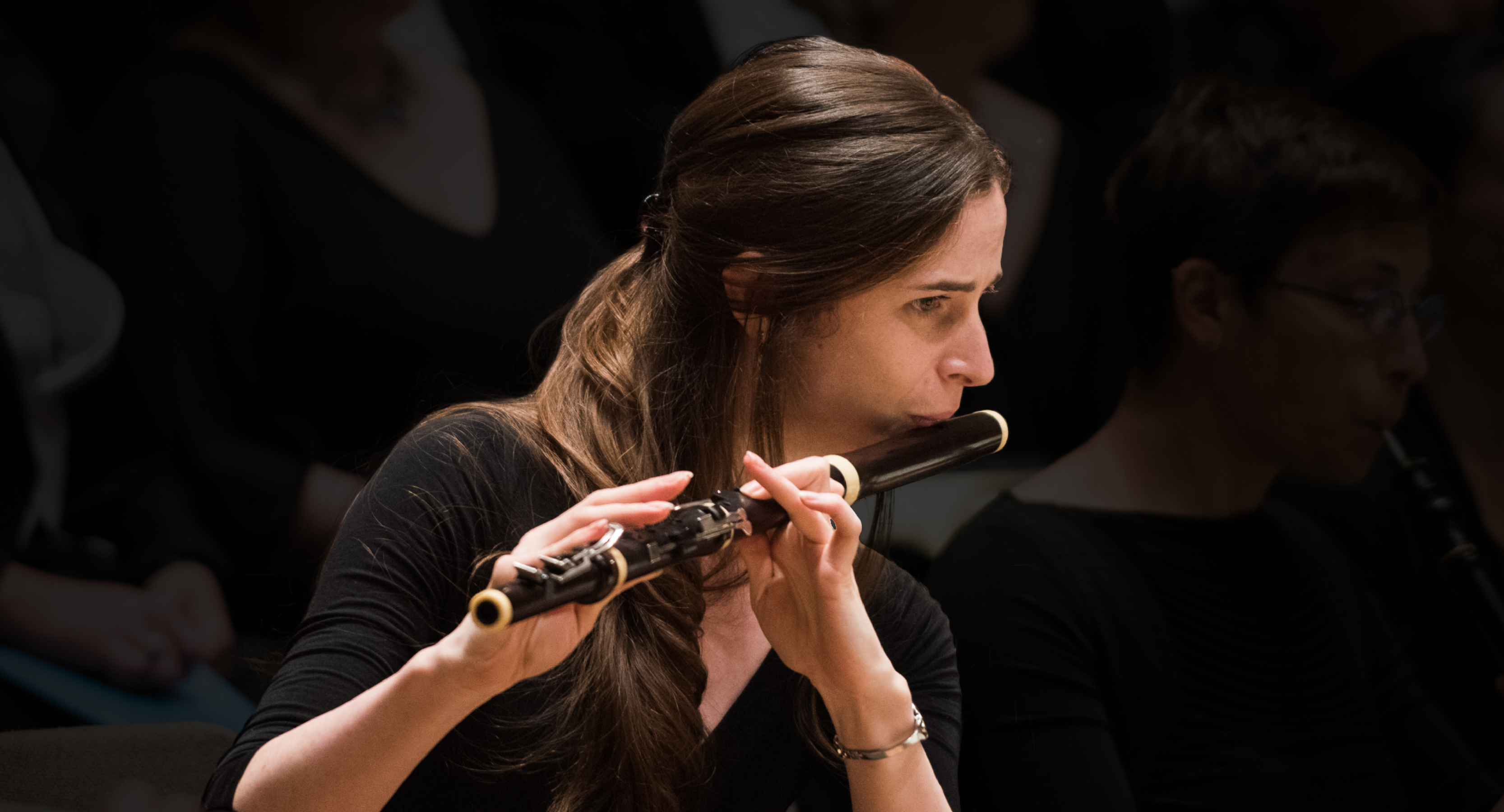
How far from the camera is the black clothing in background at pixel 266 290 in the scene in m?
1.01

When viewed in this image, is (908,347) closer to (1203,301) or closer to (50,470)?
(1203,301)

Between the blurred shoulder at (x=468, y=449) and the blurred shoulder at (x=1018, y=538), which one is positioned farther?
the blurred shoulder at (x=1018, y=538)

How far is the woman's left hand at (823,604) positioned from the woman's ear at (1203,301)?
0.49 meters

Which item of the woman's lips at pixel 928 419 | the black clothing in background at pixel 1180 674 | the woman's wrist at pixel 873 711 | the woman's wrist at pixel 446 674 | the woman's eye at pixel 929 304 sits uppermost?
the woman's eye at pixel 929 304

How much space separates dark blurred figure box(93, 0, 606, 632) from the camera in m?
1.01

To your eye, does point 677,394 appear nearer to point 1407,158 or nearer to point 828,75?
point 828,75

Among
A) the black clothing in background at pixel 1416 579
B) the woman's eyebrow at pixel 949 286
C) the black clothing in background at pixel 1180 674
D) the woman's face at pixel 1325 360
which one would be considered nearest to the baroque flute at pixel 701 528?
the woman's eyebrow at pixel 949 286

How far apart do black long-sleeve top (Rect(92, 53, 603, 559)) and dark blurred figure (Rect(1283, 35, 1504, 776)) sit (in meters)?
0.84

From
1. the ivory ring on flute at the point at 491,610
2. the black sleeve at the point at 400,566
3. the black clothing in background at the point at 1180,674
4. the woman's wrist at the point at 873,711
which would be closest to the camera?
the ivory ring on flute at the point at 491,610

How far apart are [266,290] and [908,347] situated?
0.54 m

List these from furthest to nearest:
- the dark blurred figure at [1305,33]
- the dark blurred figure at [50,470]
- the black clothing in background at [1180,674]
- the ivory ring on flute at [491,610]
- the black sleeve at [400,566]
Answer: the dark blurred figure at [1305,33] → the black clothing in background at [1180,674] → the dark blurred figure at [50,470] → the black sleeve at [400,566] → the ivory ring on flute at [491,610]

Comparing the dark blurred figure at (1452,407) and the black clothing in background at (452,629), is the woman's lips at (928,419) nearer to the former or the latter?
the black clothing in background at (452,629)

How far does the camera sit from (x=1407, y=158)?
1.19 m

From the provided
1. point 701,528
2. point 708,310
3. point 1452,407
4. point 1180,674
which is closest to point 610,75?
point 708,310
